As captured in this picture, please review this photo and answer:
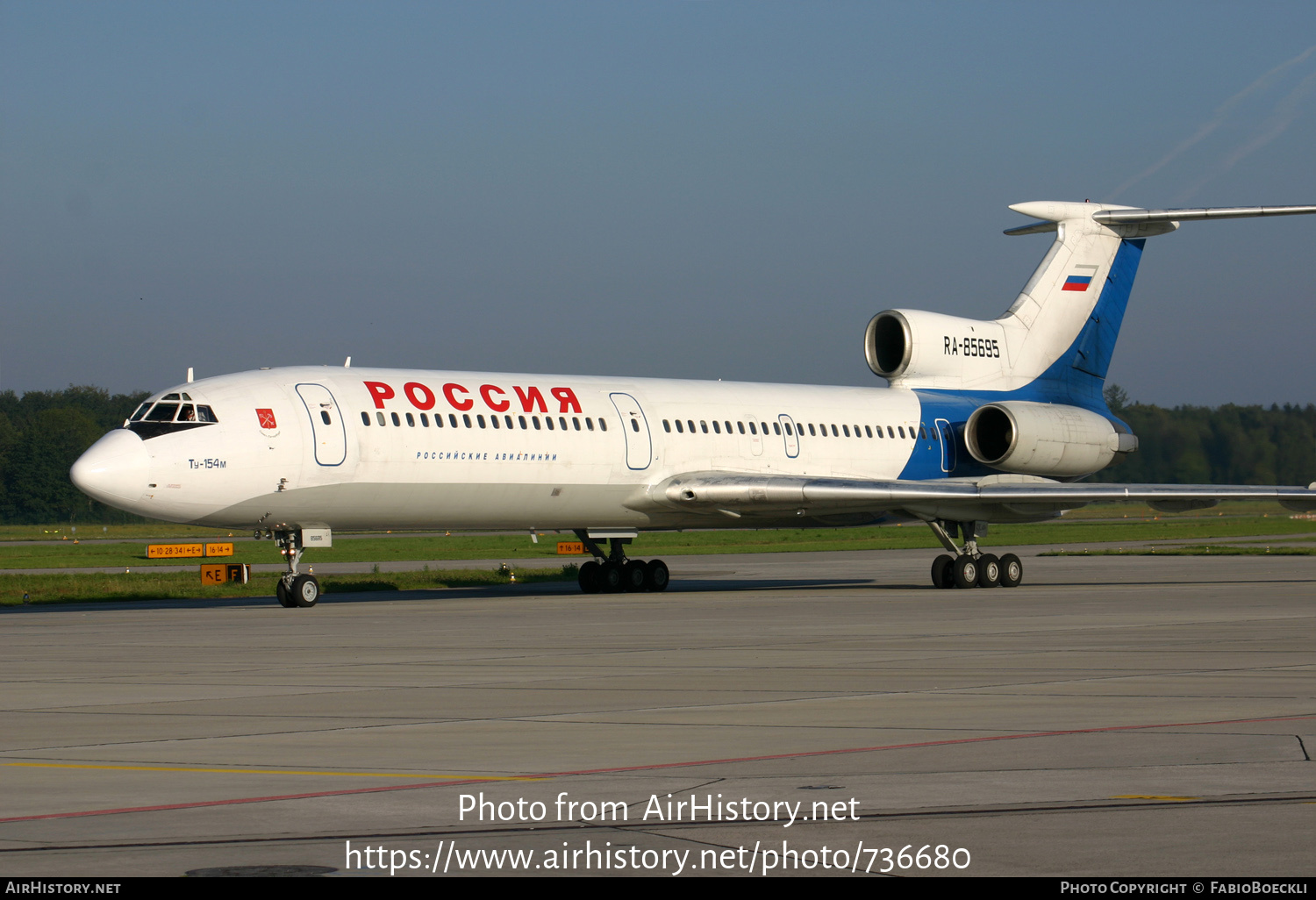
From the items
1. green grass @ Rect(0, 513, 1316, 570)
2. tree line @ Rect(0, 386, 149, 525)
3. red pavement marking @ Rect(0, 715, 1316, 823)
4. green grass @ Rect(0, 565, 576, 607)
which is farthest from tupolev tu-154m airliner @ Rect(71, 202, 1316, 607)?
tree line @ Rect(0, 386, 149, 525)

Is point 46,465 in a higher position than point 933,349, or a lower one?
higher

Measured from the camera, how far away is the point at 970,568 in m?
31.2

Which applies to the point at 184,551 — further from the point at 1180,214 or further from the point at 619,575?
the point at 1180,214

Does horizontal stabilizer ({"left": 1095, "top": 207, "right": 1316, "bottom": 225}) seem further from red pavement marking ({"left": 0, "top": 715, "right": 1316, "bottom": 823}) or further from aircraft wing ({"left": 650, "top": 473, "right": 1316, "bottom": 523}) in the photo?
red pavement marking ({"left": 0, "top": 715, "right": 1316, "bottom": 823})

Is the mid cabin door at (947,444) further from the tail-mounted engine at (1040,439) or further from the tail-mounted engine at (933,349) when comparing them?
the tail-mounted engine at (933,349)

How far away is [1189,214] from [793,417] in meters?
10.0

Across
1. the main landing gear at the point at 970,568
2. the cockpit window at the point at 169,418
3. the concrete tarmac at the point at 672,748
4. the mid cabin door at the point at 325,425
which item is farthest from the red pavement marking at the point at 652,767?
the main landing gear at the point at 970,568

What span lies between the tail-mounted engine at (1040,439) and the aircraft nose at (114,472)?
1829 centimetres

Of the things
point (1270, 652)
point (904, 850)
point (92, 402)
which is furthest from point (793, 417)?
point (92, 402)

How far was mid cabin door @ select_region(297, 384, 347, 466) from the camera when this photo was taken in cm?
2530

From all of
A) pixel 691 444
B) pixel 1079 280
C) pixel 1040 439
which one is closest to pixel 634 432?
pixel 691 444

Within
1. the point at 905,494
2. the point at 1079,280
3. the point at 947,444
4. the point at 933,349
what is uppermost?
the point at 1079,280

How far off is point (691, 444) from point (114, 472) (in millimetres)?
11438

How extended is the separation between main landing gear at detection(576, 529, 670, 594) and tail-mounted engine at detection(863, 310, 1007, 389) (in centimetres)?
783
